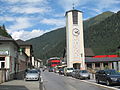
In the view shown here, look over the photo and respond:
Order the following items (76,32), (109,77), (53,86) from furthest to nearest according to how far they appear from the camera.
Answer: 1. (76,32)
2. (53,86)
3. (109,77)

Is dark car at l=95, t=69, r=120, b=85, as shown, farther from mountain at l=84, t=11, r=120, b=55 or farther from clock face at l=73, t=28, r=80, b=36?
mountain at l=84, t=11, r=120, b=55

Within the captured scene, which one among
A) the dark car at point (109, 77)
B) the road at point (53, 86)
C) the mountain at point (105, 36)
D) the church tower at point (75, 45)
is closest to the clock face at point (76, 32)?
the church tower at point (75, 45)

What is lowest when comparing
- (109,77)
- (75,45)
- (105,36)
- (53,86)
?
(53,86)

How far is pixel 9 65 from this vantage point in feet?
94.1

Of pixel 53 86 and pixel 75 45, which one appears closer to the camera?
pixel 53 86

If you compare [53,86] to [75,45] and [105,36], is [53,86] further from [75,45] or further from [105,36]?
[105,36]

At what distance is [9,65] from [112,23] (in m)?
136

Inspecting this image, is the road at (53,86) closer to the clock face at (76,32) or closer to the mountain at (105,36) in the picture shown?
the clock face at (76,32)

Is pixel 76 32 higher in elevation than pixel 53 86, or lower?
higher

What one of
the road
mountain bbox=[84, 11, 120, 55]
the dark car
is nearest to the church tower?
the road

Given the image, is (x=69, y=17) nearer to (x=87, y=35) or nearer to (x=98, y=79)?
(x=98, y=79)

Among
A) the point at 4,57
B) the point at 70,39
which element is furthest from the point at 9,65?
the point at 70,39

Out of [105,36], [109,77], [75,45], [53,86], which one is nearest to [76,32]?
[75,45]

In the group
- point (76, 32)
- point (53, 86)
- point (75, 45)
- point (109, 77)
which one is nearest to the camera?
point (109, 77)
